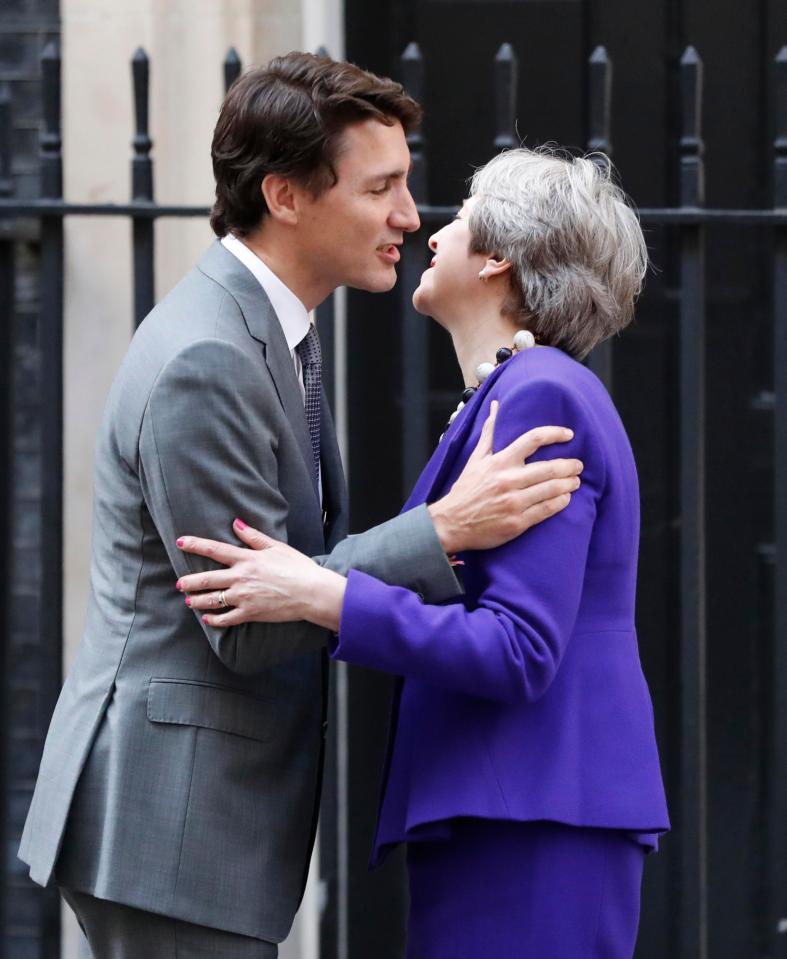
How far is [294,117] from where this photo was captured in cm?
220

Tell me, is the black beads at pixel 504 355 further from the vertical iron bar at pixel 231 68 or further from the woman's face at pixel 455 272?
the vertical iron bar at pixel 231 68

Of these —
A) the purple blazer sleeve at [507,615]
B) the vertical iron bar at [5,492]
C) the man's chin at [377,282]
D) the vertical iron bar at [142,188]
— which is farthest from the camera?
the vertical iron bar at [5,492]

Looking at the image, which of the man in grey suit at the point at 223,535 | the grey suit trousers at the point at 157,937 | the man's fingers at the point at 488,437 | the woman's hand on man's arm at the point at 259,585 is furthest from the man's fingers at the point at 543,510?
the grey suit trousers at the point at 157,937

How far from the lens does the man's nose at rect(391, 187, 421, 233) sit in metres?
2.34

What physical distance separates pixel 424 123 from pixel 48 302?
126 cm

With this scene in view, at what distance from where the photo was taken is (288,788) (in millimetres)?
2268

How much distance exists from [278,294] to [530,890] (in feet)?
3.00

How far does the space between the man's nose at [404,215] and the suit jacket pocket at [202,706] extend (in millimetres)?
729

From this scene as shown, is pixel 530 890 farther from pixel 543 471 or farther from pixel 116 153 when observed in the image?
pixel 116 153

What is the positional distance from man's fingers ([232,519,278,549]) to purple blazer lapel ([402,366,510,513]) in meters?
0.27

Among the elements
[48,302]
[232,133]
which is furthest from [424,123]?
[232,133]

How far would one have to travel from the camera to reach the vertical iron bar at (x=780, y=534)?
3.06 m

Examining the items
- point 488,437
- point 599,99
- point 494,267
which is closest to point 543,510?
point 488,437

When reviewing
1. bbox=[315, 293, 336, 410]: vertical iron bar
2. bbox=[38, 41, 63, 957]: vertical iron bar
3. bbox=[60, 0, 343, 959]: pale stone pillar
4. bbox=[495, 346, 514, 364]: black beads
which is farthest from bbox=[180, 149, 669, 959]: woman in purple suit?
bbox=[60, 0, 343, 959]: pale stone pillar
